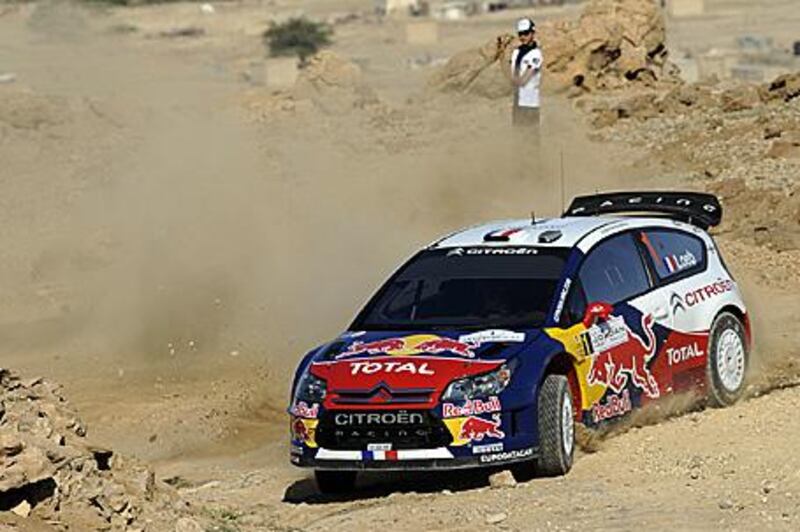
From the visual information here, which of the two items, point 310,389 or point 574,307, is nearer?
point 310,389

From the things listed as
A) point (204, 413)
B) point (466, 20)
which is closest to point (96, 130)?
point (204, 413)

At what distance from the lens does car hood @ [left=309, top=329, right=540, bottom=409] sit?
10680 millimetres

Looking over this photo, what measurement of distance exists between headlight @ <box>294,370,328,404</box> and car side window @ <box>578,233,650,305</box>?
178 centimetres

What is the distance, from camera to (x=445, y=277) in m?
12.1

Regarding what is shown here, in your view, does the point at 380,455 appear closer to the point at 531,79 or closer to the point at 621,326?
the point at 621,326

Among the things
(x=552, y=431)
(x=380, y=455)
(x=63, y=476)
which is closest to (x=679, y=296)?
(x=552, y=431)

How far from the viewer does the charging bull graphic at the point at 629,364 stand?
1145 cm

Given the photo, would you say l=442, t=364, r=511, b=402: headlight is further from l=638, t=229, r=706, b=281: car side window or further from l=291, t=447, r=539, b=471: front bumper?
l=638, t=229, r=706, b=281: car side window

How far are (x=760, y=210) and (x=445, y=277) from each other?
33.7ft

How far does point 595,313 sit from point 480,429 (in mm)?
1305

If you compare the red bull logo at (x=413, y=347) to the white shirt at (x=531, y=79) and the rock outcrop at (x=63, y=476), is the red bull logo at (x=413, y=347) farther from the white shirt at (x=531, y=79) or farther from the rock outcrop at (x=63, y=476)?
the white shirt at (x=531, y=79)

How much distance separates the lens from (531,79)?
20062 mm

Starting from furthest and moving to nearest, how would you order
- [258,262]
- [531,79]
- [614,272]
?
[258,262], [531,79], [614,272]

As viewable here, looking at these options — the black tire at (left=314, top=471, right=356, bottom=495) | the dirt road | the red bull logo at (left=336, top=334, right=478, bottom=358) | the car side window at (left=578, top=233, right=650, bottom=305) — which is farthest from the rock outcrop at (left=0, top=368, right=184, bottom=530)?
the car side window at (left=578, top=233, right=650, bottom=305)
